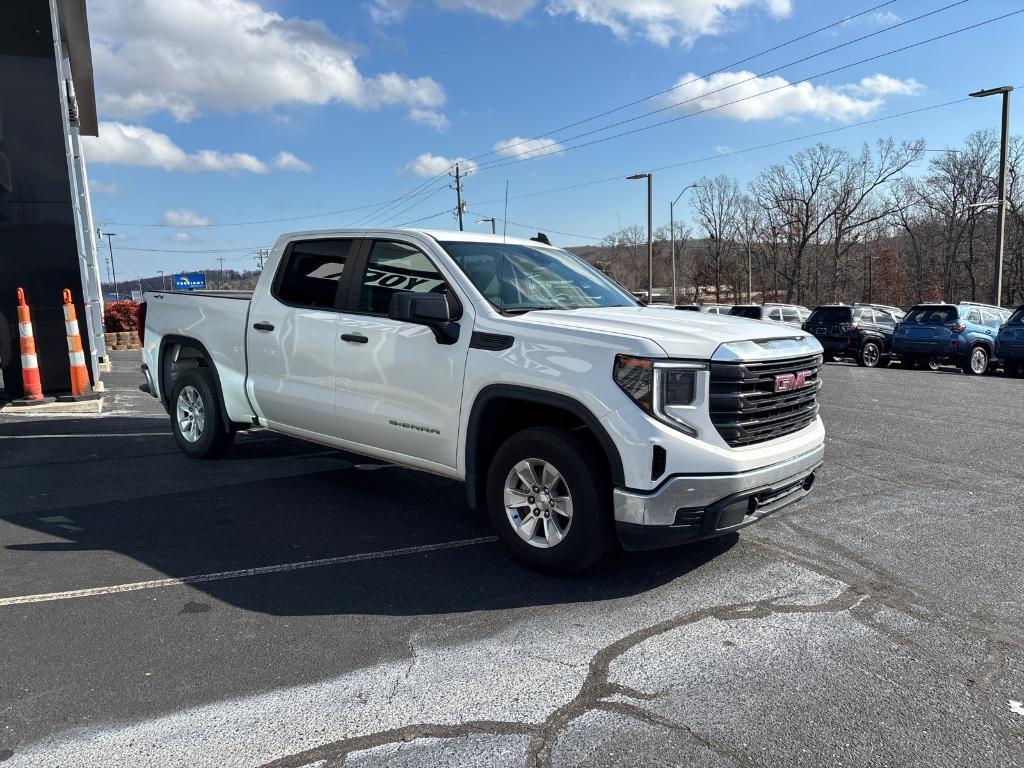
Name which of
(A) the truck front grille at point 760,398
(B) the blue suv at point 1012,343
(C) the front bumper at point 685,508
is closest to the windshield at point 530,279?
(A) the truck front grille at point 760,398

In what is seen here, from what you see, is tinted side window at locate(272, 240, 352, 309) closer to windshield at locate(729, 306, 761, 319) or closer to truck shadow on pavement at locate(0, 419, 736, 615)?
truck shadow on pavement at locate(0, 419, 736, 615)

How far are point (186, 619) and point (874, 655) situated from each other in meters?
3.21

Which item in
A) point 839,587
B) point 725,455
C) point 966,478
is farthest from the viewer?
point 966,478

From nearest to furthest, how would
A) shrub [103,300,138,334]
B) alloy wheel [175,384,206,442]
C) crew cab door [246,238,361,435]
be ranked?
crew cab door [246,238,361,435], alloy wheel [175,384,206,442], shrub [103,300,138,334]

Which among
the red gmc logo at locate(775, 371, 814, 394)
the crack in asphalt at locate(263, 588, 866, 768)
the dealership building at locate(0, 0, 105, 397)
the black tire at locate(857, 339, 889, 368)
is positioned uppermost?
the dealership building at locate(0, 0, 105, 397)

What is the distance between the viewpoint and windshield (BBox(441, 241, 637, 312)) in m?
4.70

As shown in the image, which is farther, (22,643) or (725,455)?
(725,455)

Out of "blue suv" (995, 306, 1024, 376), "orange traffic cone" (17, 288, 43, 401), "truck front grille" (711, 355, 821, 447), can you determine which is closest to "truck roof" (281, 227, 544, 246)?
"truck front grille" (711, 355, 821, 447)

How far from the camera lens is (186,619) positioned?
3.63 meters

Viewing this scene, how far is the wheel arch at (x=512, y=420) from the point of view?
12.5 ft

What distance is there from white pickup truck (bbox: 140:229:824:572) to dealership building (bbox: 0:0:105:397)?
5699mm

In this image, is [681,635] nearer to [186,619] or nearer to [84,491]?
[186,619]

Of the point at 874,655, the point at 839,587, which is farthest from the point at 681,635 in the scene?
the point at 839,587

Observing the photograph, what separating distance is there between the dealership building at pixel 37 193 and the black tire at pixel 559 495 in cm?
866
